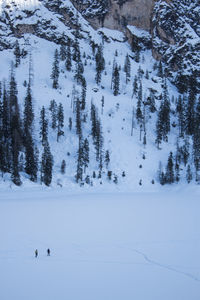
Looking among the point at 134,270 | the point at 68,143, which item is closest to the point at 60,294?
the point at 134,270

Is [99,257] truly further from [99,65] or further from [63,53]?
[63,53]

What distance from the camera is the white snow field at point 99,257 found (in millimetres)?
9016

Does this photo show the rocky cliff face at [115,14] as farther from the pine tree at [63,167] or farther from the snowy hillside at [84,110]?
the pine tree at [63,167]

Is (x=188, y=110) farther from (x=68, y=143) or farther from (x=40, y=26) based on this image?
(x=40, y=26)

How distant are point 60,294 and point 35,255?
4.18 meters

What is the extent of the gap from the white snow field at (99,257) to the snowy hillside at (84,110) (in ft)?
73.0

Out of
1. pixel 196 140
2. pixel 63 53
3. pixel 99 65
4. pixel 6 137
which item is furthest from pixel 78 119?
pixel 63 53

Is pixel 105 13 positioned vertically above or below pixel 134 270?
above

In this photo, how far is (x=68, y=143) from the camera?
185ft

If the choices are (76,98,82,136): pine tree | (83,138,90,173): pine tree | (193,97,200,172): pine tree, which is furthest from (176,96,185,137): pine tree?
(83,138,90,173): pine tree

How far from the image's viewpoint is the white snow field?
902cm

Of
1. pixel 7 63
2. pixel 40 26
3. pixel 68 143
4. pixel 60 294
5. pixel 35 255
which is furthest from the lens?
pixel 40 26

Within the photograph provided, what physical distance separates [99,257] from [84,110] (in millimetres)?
57715

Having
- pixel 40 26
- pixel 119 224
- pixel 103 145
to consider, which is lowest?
pixel 119 224
